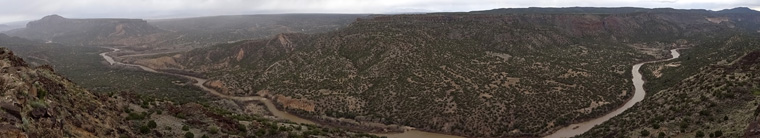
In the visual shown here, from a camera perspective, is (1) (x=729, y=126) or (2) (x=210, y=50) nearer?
(1) (x=729, y=126)

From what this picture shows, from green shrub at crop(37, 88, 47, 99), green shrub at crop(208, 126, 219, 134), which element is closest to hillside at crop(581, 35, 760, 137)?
green shrub at crop(208, 126, 219, 134)

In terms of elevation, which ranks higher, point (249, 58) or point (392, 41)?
point (392, 41)

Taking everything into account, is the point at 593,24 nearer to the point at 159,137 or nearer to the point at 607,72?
the point at 607,72

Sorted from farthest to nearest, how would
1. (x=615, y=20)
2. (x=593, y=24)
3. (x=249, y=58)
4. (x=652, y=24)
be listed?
(x=652, y=24) → (x=615, y=20) → (x=593, y=24) → (x=249, y=58)

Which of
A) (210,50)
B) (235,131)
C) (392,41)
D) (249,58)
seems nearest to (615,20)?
(392,41)

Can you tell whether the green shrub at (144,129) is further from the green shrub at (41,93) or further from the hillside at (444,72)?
the hillside at (444,72)

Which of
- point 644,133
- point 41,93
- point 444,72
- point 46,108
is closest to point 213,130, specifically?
point 41,93

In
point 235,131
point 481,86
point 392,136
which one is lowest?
point 392,136

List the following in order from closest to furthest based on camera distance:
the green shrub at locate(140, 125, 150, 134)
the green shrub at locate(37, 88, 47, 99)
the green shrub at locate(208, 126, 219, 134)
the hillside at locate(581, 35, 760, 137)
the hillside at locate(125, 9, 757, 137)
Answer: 1. the green shrub at locate(37, 88, 47, 99)
2. the green shrub at locate(140, 125, 150, 134)
3. the green shrub at locate(208, 126, 219, 134)
4. the hillside at locate(581, 35, 760, 137)
5. the hillside at locate(125, 9, 757, 137)

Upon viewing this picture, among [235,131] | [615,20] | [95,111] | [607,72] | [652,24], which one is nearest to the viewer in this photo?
[95,111]

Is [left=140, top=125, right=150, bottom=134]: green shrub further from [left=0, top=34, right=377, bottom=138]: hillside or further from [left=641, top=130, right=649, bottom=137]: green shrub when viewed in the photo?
[left=641, top=130, right=649, bottom=137]: green shrub
